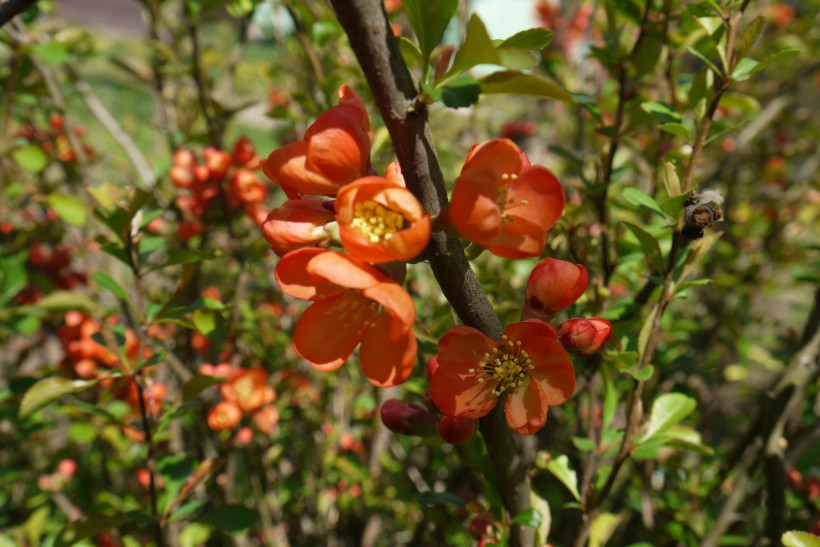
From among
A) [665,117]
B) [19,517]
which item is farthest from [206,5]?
[19,517]

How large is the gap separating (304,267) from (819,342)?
118 cm

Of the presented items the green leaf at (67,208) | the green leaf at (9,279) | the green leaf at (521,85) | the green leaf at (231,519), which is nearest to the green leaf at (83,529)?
the green leaf at (231,519)

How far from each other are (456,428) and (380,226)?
271mm

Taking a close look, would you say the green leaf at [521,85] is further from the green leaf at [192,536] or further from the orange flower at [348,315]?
the green leaf at [192,536]

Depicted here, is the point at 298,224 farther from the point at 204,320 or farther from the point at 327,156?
the point at 204,320

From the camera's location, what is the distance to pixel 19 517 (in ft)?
6.44

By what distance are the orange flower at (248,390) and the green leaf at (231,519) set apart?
1.27ft

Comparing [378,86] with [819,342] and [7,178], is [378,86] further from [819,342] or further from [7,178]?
[7,178]

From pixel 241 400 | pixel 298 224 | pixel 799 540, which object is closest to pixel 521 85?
pixel 298 224

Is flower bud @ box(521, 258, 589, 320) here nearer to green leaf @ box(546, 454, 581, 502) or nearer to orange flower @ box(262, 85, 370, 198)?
orange flower @ box(262, 85, 370, 198)

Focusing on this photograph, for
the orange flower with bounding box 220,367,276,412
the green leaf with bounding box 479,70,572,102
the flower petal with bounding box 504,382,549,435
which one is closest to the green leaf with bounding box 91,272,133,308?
the orange flower with bounding box 220,367,276,412

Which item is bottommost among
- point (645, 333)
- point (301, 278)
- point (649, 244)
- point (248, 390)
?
point (248, 390)

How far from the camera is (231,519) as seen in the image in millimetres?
1193

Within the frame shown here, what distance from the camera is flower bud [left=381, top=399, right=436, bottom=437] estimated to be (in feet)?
2.56
